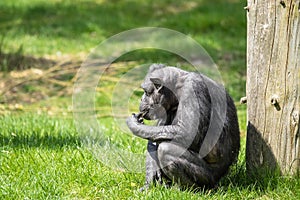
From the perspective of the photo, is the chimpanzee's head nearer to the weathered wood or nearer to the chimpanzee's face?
the chimpanzee's face

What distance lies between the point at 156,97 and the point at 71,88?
5069 mm

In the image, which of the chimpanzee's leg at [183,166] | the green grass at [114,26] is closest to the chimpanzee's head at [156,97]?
the chimpanzee's leg at [183,166]

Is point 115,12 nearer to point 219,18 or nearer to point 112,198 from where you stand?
point 219,18

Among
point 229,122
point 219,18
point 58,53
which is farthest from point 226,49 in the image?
point 229,122

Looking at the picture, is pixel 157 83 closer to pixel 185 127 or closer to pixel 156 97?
pixel 156 97

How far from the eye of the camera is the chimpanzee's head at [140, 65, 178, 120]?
4945 millimetres

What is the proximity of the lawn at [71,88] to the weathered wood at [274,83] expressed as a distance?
0.76 feet

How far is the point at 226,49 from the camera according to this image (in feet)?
39.5

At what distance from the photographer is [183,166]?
4875 mm

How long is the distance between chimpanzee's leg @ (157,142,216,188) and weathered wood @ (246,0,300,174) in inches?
21.7

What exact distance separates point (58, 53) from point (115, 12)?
3.67 m

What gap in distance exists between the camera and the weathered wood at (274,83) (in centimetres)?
498

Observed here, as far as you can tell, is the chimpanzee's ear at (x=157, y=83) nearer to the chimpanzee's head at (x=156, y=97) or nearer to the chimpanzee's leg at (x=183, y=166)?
the chimpanzee's head at (x=156, y=97)

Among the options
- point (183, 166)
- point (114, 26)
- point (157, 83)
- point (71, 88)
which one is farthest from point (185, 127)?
point (114, 26)
